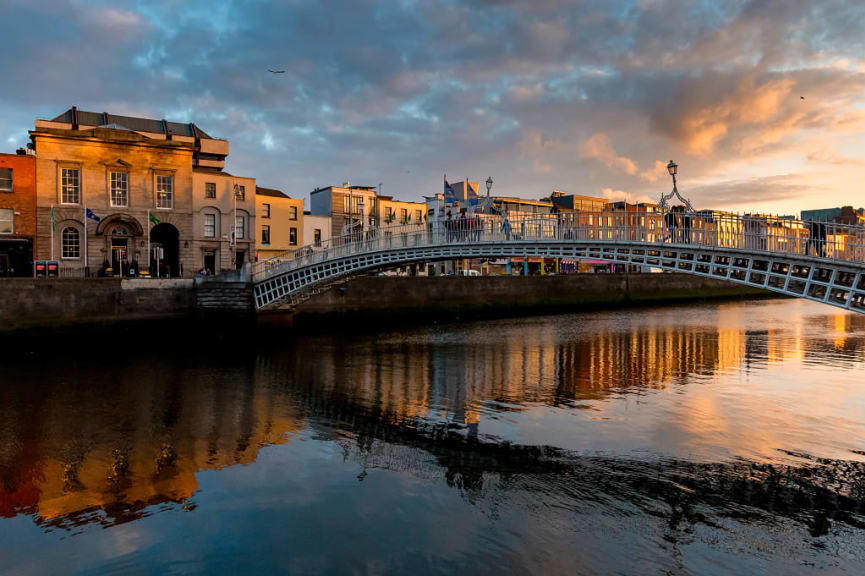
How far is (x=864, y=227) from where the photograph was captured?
1321cm

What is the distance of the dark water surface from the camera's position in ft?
22.4

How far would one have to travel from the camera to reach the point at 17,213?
100 feet

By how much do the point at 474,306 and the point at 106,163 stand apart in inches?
956

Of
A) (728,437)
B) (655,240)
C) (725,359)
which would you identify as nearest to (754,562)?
(728,437)

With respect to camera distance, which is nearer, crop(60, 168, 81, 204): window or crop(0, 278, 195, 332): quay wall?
crop(0, 278, 195, 332): quay wall

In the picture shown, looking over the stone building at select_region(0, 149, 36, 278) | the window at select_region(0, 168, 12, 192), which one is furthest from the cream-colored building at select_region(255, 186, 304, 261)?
the window at select_region(0, 168, 12, 192)

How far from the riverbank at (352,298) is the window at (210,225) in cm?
831

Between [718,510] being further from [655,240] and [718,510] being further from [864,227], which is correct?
[655,240]

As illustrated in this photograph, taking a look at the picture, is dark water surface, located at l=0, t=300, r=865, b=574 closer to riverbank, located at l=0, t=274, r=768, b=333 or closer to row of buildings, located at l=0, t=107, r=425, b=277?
riverbank, located at l=0, t=274, r=768, b=333

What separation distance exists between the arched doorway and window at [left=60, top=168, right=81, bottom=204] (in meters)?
4.45

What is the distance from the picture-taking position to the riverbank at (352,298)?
2592 cm

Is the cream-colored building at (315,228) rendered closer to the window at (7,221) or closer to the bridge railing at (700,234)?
the window at (7,221)

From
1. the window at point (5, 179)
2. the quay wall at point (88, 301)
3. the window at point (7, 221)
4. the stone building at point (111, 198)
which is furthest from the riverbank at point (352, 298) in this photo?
the window at point (5, 179)

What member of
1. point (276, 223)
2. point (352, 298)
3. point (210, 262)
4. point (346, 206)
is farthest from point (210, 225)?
point (346, 206)
